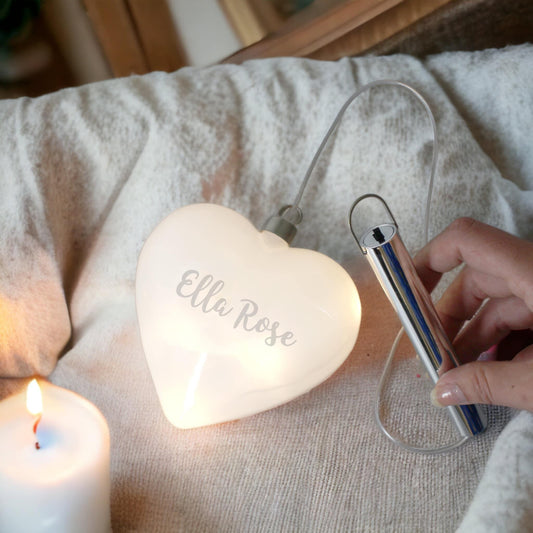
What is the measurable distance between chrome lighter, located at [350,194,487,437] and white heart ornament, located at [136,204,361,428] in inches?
1.6

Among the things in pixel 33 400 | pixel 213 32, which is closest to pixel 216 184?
pixel 33 400

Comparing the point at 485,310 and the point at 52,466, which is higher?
the point at 52,466

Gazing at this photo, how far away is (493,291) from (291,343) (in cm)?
19

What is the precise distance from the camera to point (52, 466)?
0.39 metres

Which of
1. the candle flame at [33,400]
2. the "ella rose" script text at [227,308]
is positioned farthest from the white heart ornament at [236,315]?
the candle flame at [33,400]

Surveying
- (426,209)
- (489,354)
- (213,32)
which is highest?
(213,32)

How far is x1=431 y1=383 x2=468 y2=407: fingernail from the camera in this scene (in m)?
0.44

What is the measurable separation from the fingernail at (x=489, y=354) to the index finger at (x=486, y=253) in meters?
0.09

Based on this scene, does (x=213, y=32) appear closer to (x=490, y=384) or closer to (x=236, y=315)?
(x=236, y=315)

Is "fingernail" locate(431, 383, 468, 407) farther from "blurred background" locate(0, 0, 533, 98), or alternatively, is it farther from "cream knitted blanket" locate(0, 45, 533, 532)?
"blurred background" locate(0, 0, 533, 98)

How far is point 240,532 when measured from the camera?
17.7 inches

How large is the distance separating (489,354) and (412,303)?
14 centimetres

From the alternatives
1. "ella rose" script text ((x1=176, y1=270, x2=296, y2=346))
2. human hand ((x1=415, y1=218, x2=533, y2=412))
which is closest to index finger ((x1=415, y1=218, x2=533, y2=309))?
human hand ((x1=415, y1=218, x2=533, y2=412))

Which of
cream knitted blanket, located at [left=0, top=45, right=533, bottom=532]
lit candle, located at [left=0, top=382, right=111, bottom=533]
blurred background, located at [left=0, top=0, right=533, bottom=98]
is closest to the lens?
lit candle, located at [left=0, top=382, right=111, bottom=533]
